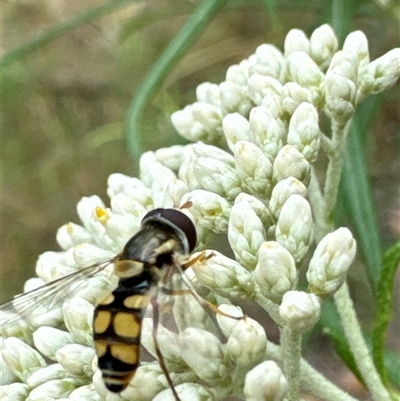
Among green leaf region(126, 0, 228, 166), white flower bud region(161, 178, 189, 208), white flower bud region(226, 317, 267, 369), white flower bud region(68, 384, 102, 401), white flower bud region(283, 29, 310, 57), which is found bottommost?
white flower bud region(226, 317, 267, 369)

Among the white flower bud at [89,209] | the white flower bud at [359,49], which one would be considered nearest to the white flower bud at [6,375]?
the white flower bud at [89,209]

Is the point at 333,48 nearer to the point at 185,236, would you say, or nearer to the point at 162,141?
the point at 185,236

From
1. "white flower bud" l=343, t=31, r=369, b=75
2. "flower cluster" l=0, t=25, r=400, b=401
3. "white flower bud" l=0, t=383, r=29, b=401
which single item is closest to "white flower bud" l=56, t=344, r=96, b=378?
"flower cluster" l=0, t=25, r=400, b=401

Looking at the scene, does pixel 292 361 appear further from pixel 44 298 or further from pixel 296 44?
pixel 296 44

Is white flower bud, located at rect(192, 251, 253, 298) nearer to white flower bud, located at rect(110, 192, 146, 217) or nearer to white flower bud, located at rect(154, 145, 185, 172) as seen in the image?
white flower bud, located at rect(110, 192, 146, 217)

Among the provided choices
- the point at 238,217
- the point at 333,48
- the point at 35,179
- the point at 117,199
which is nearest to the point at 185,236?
the point at 238,217

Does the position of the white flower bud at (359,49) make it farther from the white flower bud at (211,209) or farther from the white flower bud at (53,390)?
the white flower bud at (53,390)
